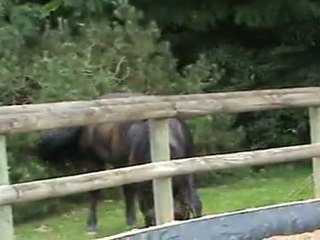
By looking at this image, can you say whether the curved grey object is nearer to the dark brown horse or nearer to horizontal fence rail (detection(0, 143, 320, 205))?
horizontal fence rail (detection(0, 143, 320, 205))

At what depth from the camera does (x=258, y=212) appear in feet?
16.6

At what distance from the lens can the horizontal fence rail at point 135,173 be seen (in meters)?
4.65

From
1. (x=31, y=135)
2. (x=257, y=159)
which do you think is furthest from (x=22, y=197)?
(x=31, y=135)

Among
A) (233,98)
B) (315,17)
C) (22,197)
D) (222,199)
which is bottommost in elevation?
(222,199)

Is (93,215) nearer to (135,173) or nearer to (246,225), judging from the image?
(135,173)

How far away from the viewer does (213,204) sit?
358 inches

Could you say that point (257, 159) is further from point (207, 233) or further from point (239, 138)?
point (239, 138)

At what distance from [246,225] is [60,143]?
12.9 ft

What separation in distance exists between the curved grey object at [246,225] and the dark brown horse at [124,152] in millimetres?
1593

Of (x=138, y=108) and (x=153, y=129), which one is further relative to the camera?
(x=153, y=129)

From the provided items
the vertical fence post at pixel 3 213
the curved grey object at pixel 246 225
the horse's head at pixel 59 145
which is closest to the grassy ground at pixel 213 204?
the horse's head at pixel 59 145

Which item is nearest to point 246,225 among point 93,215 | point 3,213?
point 3,213

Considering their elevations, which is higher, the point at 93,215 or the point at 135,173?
the point at 135,173

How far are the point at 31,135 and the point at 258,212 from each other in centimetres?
432
